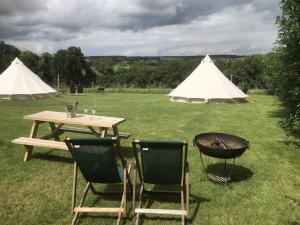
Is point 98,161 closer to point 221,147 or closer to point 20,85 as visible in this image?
point 221,147

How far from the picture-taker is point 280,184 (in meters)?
6.48

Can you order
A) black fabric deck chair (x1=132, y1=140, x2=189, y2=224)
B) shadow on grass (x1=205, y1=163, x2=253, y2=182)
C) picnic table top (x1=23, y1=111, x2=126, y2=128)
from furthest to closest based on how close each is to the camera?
1. picnic table top (x1=23, y1=111, x2=126, y2=128)
2. shadow on grass (x1=205, y1=163, x2=253, y2=182)
3. black fabric deck chair (x1=132, y1=140, x2=189, y2=224)

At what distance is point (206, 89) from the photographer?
71.6ft

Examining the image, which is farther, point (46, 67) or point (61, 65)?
point (46, 67)

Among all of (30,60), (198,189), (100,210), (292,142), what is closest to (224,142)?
(198,189)

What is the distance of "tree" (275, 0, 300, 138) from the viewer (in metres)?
10.5

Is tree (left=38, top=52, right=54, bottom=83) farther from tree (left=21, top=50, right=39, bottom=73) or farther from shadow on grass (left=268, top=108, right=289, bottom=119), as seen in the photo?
shadow on grass (left=268, top=108, right=289, bottom=119)

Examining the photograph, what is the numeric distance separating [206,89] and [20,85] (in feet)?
46.0

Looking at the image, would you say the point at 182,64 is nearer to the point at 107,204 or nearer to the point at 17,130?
the point at 17,130

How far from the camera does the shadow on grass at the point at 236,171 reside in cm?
679

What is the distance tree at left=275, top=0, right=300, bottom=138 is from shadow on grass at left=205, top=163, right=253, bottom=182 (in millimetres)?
3130

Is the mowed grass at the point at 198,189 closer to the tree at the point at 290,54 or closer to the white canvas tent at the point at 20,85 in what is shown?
Answer: the tree at the point at 290,54

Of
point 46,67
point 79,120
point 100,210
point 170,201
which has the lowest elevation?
point 170,201

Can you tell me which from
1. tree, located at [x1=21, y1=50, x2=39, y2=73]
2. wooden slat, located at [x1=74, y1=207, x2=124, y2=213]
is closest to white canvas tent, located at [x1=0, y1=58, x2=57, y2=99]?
wooden slat, located at [x1=74, y1=207, x2=124, y2=213]
